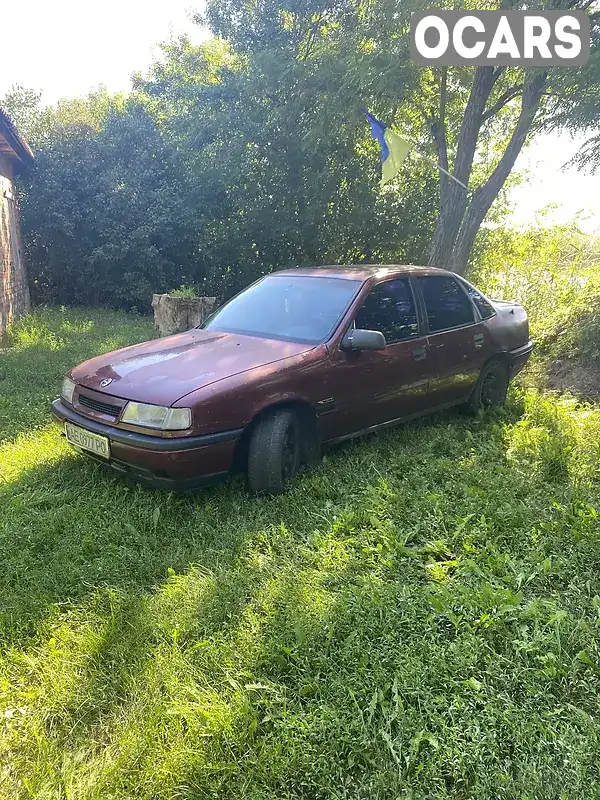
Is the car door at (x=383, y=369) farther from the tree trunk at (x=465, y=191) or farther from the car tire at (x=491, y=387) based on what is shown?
the tree trunk at (x=465, y=191)

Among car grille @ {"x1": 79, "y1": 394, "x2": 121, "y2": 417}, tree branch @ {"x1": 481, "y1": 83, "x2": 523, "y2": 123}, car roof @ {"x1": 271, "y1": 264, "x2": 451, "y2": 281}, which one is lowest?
car grille @ {"x1": 79, "y1": 394, "x2": 121, "y2": 417}

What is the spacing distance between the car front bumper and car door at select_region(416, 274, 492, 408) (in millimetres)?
2112

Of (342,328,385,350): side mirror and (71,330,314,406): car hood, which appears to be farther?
(342,328,385,350): side mirror

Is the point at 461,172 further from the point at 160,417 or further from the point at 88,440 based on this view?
the point at 88,440

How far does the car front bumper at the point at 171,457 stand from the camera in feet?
10.7

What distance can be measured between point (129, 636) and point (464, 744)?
1423mm

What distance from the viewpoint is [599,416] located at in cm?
542

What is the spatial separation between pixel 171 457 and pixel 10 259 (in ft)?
26.8

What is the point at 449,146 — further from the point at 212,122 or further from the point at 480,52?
the point at 212,122

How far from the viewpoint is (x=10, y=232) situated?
10.0 metres

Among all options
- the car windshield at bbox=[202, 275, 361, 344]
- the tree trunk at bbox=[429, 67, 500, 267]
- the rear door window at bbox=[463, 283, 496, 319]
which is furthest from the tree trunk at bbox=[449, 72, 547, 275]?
the car windshield at bbox=[202, 275, 361, 344]

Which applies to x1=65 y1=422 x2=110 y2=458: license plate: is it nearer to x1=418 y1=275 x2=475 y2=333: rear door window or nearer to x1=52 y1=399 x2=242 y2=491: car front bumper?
x1=52 y1=399 x2=242 y2=491: car front bumper

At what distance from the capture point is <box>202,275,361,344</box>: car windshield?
4.15 metres

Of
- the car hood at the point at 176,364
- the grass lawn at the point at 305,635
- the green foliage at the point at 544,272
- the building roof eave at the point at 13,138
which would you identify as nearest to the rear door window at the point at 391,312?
the car hood at the point at 176,364
